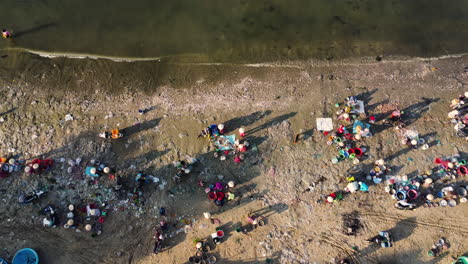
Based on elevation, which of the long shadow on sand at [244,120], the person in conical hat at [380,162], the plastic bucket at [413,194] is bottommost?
the plastic bucket at [413,194]

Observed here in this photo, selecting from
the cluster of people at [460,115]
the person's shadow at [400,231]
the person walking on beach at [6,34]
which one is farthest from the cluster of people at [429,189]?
the person walking on beach at [6,34]

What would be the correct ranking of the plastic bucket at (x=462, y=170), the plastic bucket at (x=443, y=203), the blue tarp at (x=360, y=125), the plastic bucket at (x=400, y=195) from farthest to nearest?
the blue tarp at (x=360, y=125) < the plastic bucket at (x=462, y=170) < the plastic bucket at (x=443, y=203) < the plastic bucket at (x=400, y=195)

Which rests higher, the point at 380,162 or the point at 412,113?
the point at 412,113

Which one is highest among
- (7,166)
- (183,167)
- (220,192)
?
(7,166)

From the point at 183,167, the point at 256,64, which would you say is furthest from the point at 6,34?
the point at 256,64

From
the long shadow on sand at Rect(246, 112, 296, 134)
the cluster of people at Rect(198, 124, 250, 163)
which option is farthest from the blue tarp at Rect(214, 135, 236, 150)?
the long shadow on sand at Rect(246, 112, 296, 134)

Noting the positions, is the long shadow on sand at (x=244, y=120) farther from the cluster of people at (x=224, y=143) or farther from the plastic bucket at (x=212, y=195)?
the plastic bucket at (x=212, y=195)

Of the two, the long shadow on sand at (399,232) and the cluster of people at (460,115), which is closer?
the long shadow on sand at (399,232)

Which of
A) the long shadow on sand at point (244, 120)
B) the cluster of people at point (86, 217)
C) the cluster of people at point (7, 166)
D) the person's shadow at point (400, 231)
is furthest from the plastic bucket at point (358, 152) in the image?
the cluster of people at point (7, 166)

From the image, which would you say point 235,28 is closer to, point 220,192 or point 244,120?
point 244,120

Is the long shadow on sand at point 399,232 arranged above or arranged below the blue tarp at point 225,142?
below

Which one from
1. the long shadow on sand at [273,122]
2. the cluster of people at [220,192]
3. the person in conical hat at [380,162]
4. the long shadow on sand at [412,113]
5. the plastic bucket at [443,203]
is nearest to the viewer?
the cluster of people at [220,192]
